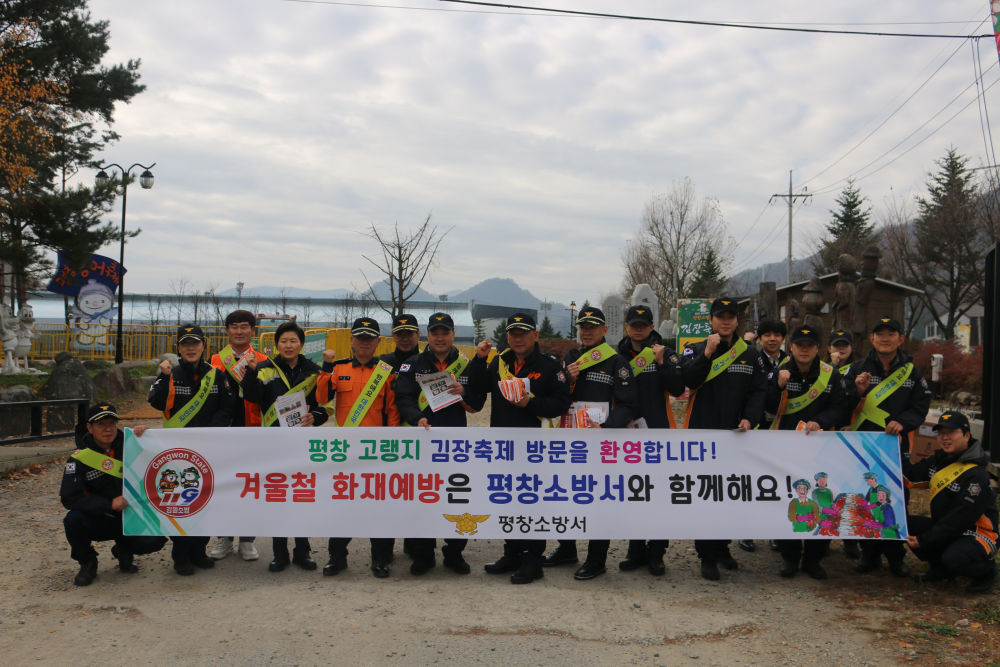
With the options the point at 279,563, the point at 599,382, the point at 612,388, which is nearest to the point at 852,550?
the point at 612,388

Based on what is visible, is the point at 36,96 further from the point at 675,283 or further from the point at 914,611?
the point at 675,283

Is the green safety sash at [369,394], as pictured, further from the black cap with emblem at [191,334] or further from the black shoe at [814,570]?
the black shoe at [814,570]

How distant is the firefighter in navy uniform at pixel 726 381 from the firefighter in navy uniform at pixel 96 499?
13.5 feet

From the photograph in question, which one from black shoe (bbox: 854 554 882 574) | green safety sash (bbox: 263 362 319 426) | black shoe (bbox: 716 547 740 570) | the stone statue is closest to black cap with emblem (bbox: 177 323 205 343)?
green safety sash (bbox: 263 362 319 426)

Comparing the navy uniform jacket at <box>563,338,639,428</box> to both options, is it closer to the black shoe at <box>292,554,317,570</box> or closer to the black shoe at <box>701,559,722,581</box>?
the black shoe at <box>701,559,722,581</box>

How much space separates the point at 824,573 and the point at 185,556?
471 cm

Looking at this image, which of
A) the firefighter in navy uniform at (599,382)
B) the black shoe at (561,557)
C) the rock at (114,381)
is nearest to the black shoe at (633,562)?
the firefighter in navy uniform at (599,382)

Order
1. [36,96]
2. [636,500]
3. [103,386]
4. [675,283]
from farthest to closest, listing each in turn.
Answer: [675,283], [103,386], [36,96], [636,500]

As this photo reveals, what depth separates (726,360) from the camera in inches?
198

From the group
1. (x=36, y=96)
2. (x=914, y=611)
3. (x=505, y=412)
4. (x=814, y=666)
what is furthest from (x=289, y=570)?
(x=36, y=96)

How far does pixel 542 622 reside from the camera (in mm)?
4145

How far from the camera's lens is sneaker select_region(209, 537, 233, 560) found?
17.5ft

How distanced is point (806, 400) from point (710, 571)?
1490mm

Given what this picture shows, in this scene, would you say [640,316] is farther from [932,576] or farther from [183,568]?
[183,568]
